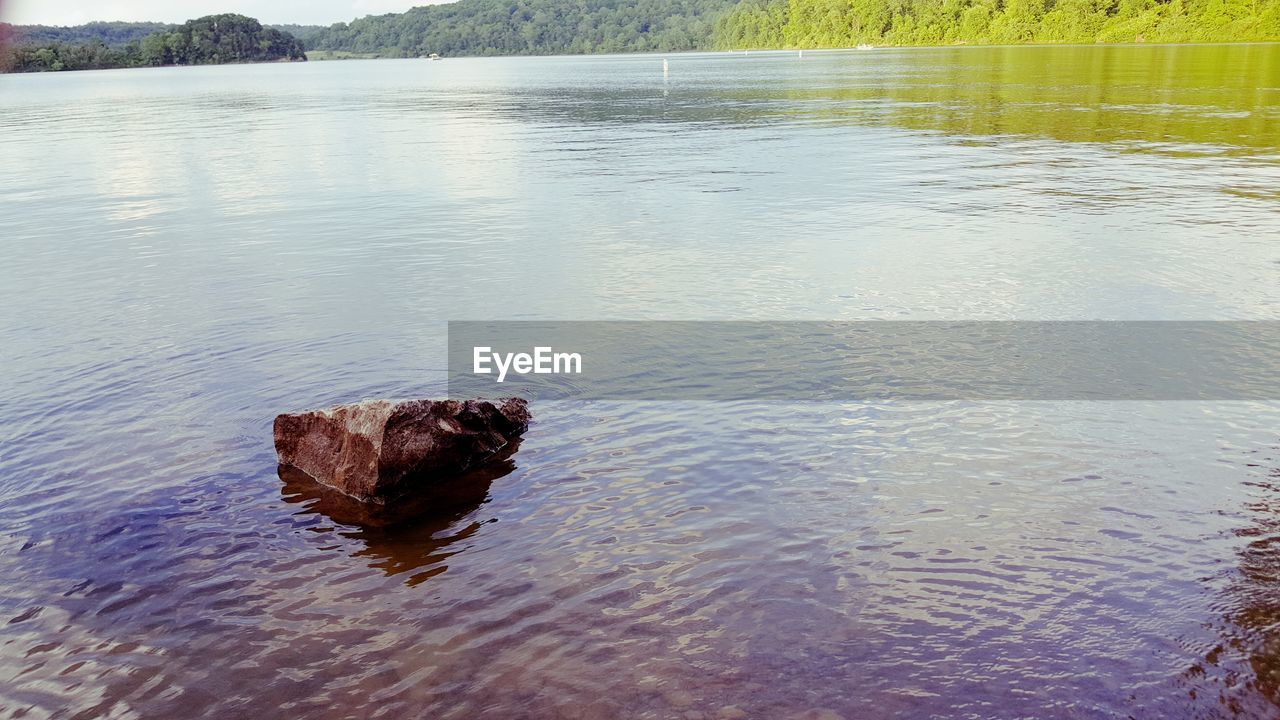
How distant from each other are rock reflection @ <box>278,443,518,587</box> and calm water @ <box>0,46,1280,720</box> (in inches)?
1.8

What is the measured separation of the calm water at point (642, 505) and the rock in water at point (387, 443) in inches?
13.7

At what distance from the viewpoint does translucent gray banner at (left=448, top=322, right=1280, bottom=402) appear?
10.9 m

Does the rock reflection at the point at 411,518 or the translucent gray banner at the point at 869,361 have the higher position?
the translucent gray banner at the point at 869,361

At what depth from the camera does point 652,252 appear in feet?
62.5

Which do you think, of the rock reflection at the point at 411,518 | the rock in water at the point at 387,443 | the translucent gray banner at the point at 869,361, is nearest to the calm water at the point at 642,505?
the rock reflection at the point at 411,518

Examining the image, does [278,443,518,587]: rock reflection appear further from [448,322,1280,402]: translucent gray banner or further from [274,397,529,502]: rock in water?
[448,322,1280,402]: translucent gray banner

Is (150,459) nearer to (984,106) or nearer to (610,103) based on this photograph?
(984,106)

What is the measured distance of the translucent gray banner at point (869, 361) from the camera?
10914 millimetres

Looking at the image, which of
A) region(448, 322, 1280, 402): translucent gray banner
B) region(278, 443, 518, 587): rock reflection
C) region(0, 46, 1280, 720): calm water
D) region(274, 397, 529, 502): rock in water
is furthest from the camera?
region(448, 322, 1280, 402): translucent gray banner

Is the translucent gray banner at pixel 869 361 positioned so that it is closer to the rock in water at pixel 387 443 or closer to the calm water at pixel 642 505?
the calm water at pixel 642 505

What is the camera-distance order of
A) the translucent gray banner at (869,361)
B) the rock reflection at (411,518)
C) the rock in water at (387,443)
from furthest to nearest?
1. the translucent gray banner at (869,361)
2. the rock in water at (387,443)
3. the rock reflection at (411,518)

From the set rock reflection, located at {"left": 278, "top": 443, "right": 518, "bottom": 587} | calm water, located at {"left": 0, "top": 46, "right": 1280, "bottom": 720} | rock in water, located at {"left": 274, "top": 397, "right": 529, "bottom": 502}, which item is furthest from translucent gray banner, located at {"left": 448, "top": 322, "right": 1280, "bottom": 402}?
rock reflection, located at {"left": 278, "top": 443, "right": 518, "bottom": 587}

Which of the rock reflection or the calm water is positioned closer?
the calm water

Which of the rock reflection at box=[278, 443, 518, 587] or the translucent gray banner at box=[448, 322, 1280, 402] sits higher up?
the translucent gray banner at box=[448, 322, 1280, 402]
